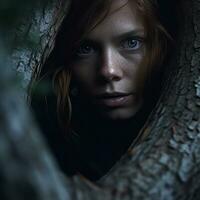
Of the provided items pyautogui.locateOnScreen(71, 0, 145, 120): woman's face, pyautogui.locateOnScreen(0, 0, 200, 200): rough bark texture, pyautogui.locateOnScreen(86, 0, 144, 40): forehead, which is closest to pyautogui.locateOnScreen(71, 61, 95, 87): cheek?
pyautogui.locateOnScreen(71, 0, 145, 120): woman's face

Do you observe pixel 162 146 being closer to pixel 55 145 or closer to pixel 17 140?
pixel 17 140

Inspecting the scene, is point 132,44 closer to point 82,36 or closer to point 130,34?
point 130,34

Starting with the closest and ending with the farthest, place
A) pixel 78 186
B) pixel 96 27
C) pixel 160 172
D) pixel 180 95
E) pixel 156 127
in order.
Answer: pixel 78 186 → pixel 160 172 → pixel 156 127 → pixel 180 95 → pixel 96 27

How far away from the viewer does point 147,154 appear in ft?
4.56

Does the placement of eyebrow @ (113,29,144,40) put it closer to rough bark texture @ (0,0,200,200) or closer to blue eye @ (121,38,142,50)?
blue eye @ (121,38,142,50)

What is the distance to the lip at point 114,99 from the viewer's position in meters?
2.18

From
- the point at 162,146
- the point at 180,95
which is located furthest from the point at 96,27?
the point at 162,146

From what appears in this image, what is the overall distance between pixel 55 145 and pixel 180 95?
36.5 inches

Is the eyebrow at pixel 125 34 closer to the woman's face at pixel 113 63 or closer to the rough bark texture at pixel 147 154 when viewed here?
the woman's face at pixel 113 63

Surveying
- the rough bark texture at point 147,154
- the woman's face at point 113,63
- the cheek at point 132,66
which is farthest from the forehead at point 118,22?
the rough bark texture at point 147,154

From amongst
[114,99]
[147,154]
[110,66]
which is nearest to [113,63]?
[110,66]

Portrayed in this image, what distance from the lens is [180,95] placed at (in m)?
1.68

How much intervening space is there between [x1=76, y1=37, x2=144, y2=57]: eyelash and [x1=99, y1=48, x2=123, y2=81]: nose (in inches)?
2.5

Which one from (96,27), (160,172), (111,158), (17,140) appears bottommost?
(111,158)
